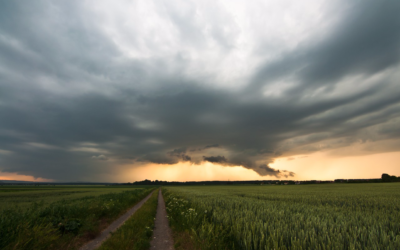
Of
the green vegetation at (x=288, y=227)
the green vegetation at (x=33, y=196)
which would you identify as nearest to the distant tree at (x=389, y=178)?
the green vegetation at (x=288, y=227)

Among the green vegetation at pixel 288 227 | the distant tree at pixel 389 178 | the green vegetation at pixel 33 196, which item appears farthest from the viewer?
the distant tree at pixel 389 178

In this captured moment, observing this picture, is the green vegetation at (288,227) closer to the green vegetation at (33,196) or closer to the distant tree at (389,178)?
the green vegetation at (33,196)

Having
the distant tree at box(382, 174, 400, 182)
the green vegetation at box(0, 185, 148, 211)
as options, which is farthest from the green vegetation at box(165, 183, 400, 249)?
the distant tree at box(382, 174, 400, 182)

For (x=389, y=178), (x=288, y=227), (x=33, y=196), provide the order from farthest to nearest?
(x=389, y=178) < (x=33, y=196) < (x=288, y=227)

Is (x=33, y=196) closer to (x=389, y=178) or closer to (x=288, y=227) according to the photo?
(x=288, y=227)

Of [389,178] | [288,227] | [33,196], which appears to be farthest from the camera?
[389,178]

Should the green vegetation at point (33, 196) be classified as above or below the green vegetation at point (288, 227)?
below

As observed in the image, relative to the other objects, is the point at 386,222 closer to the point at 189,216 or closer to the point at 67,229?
the point at 189,216

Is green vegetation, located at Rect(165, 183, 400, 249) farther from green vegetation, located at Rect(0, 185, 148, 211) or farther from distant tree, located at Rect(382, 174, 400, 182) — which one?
distant tree, located at Rect(382, 174, 400, 182)

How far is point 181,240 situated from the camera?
875cm

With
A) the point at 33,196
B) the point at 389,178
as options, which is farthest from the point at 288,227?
the point at 389,178

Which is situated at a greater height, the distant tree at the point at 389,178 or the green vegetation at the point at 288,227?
the green vegetation at the point at 288,227

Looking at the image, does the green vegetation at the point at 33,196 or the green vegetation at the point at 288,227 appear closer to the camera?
the green vegetation at the point at 288,227

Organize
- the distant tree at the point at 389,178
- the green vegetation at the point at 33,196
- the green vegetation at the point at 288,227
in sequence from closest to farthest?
1. the green vegetation at the point at 288,227
2. the green vegetation at the point at 33,196
3. the distant tree at the point at 389,178
